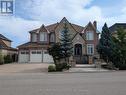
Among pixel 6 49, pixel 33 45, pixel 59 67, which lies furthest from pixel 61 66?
pixel 6 49

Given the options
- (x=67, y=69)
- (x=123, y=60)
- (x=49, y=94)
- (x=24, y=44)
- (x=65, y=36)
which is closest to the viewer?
(x=49, y=94)

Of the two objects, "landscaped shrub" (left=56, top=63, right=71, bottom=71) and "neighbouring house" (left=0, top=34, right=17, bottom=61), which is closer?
"landscaped shrub" (left=56, top=63, right=71, bottom=71)

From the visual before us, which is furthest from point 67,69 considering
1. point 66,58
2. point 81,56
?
point 81,56

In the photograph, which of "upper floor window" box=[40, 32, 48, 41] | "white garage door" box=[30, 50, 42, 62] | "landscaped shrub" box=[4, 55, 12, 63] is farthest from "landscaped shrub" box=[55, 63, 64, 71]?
"landscaped shrub" box=[4, 55, 12, 63]

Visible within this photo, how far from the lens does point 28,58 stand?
188 ft

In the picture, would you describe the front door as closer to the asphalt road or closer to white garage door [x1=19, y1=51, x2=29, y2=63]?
white garage door [x1=19, y1=51, x2=29, y2=63]

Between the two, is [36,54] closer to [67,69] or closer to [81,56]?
[81,56]

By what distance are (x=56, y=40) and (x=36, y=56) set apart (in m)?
5.34

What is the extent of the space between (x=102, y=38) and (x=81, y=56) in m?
9.35

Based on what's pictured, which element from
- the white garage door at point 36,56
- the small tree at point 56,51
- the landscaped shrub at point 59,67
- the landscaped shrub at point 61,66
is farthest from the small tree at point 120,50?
the white garage door at point 36,56

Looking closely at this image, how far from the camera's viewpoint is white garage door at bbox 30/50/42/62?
5669 centimetres

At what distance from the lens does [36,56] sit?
56906 mm

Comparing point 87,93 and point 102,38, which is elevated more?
point 102,38

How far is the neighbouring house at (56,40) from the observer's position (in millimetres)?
56531
